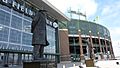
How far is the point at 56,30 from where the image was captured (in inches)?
1969

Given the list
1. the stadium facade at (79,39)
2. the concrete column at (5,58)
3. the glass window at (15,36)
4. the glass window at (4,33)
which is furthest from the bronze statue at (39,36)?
the stadium facade at (79,39)

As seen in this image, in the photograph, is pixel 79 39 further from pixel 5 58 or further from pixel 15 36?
pixel 5 58

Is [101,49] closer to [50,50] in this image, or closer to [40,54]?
[50,50]

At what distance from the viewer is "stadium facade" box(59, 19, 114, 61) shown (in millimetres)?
53750

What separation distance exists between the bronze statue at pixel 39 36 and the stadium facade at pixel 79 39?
44.6 meters

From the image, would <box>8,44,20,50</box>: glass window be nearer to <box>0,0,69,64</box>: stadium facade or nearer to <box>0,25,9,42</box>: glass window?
<box>0,0,69,64</box>: stadium facade

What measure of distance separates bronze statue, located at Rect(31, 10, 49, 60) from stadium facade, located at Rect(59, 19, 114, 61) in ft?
146

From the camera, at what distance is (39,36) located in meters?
7.87

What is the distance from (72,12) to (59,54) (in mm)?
20999

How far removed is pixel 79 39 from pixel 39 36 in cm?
5094

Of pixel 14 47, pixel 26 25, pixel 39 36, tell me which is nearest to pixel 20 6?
pixel 26 25

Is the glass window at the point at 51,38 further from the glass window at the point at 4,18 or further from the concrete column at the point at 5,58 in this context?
the concrete column at the point at 5,58

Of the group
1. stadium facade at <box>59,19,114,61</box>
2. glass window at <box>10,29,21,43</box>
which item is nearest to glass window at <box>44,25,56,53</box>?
stadium facade at <box>59,19,114,61</box>

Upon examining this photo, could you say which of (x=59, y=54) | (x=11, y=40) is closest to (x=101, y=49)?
(x=59, y=54)
